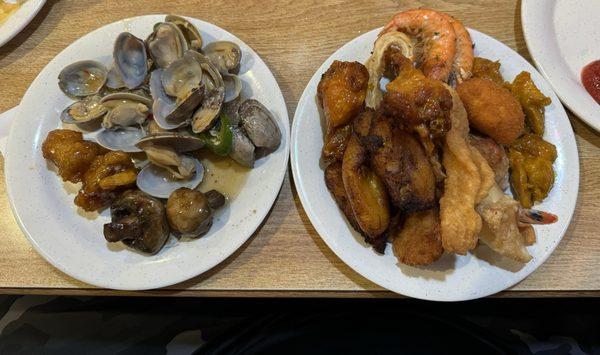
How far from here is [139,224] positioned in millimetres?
1293

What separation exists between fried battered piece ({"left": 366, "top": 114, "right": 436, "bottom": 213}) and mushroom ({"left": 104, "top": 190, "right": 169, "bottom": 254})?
70 centimetres

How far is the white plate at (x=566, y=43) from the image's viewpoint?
1.54 metres

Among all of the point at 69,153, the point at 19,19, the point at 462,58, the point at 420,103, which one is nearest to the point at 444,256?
the point at 420,103

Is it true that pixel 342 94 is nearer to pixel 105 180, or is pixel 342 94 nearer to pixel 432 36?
pixel 432 36

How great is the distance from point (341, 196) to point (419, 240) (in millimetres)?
274

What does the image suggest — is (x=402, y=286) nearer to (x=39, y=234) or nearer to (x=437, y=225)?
(x=437, y=225)

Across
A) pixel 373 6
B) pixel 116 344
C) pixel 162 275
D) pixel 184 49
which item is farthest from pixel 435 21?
pixel 116 344

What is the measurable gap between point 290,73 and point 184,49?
1.41ft

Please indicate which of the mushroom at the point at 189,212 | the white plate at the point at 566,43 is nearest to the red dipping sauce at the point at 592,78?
the white plate at the point at 566,43

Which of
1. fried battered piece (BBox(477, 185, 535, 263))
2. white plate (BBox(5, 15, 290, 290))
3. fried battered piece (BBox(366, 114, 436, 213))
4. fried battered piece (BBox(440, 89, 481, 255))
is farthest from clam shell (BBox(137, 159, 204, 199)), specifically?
fried battered piece (BBox(477, 185, 535, 263))

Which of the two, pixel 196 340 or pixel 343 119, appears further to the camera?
pixel 196 340

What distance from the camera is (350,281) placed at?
141cm

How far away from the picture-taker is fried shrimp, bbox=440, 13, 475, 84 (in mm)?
1495

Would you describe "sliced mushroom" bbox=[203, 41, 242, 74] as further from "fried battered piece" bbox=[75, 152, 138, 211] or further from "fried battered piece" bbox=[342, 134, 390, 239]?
"fried battered piece" bbox=[342, 134, 390, 239]
